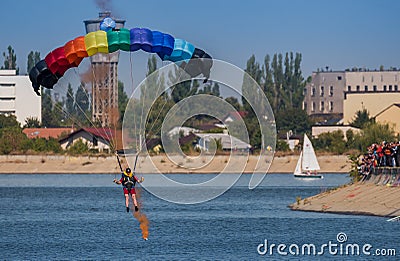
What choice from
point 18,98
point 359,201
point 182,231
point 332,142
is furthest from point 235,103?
point 182,231

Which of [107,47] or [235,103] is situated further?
[235,103]

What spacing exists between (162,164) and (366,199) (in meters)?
60.9

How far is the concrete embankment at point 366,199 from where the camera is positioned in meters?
48.3

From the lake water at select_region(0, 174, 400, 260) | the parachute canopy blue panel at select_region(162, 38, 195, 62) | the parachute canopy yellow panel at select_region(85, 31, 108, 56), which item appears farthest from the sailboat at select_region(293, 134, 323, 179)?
the parachute canopy yellow panel at select_region(85, 31, 108, 56)

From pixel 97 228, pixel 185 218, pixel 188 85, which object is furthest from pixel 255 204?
pixel 188 85

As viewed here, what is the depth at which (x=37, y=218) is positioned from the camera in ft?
186

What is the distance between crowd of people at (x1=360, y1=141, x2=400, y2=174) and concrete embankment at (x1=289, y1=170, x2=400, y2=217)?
0.58 m

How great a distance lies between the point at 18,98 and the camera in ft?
499

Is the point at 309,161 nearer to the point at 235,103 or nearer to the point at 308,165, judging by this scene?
the point at 308,165

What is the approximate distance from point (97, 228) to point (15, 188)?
141 ft

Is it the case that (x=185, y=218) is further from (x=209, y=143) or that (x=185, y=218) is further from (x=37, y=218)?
(x=209, y=143)

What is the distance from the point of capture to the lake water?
40.3 m

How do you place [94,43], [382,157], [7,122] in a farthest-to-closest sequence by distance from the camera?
[7,122] < [382,157] < [94,43]

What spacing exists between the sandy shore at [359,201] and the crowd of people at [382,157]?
1.06 m
